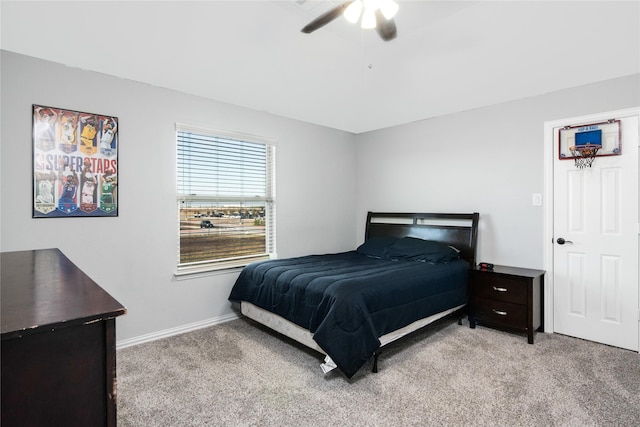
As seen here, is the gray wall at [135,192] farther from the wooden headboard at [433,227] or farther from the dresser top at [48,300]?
the dresser top at [48,300]

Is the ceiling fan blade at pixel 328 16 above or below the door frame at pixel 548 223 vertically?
above

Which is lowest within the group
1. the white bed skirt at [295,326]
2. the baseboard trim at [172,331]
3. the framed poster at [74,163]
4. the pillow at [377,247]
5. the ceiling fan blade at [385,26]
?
the baseboard trim at [172,331]

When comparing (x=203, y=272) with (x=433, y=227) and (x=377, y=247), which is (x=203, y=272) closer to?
(x=377, y=247)

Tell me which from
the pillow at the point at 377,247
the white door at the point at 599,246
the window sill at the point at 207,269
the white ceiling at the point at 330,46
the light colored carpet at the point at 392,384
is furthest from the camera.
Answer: the pillow at the point at 377,247

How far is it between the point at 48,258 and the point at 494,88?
3762mm

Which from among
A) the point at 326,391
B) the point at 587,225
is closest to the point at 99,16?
the point at 326,391

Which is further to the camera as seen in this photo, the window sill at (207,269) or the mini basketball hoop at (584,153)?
the window sill at (207,269)

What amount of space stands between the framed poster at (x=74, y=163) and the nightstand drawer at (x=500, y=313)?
3.54 meters

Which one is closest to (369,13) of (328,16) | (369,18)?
(369,18)

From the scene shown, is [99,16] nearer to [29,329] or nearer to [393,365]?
[29,329]

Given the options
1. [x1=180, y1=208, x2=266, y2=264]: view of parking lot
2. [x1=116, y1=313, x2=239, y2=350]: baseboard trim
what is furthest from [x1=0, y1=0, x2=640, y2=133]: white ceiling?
[x1=116, y1=313, x2=239, y2=350]: baseboard trim

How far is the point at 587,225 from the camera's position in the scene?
123 inches

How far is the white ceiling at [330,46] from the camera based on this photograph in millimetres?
2307

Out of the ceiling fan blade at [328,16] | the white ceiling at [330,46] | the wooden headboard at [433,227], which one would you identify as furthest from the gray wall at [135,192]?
the ceiling fan blade at [328,16]
